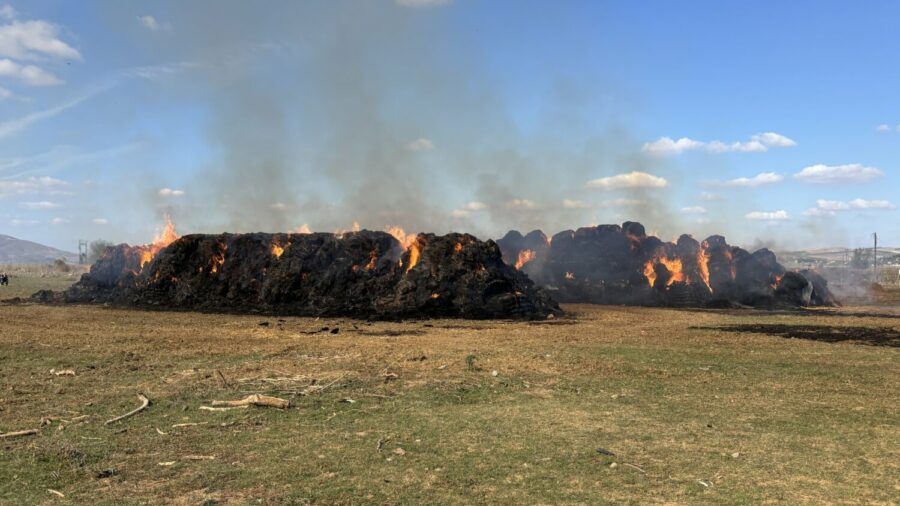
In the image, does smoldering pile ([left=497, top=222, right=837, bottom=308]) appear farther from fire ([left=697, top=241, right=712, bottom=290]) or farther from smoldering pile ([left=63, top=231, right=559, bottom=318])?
smoldering pile ([left=63, top=231, right=559, bottom=318])

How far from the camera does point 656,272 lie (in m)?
54.2

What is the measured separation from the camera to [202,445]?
30.7 ft

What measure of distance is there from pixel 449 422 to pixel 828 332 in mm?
24088

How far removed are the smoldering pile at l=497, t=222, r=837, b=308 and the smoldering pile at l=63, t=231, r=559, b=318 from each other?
16.3 metres

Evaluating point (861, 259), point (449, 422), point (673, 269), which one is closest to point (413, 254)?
point (449, 422)

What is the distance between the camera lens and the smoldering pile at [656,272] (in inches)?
1933

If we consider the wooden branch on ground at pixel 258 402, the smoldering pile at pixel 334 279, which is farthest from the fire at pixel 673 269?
the wooden branch on ground at pixel 258 402

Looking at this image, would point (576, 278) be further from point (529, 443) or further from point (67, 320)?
point (529, 443)

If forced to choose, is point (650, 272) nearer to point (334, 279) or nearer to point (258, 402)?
point (334, 279)

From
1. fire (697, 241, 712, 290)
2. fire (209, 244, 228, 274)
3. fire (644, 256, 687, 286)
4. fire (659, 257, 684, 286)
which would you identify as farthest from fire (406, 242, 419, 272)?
fire (697, 241, 712, 290)

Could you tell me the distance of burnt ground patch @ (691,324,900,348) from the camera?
24000 mm

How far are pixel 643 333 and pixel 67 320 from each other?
1095 inches

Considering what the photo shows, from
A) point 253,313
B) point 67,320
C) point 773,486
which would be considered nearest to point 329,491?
point 773,486

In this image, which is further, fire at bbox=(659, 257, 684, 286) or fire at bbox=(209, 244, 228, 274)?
fire at bbox=(659, 257, 684, 286)
